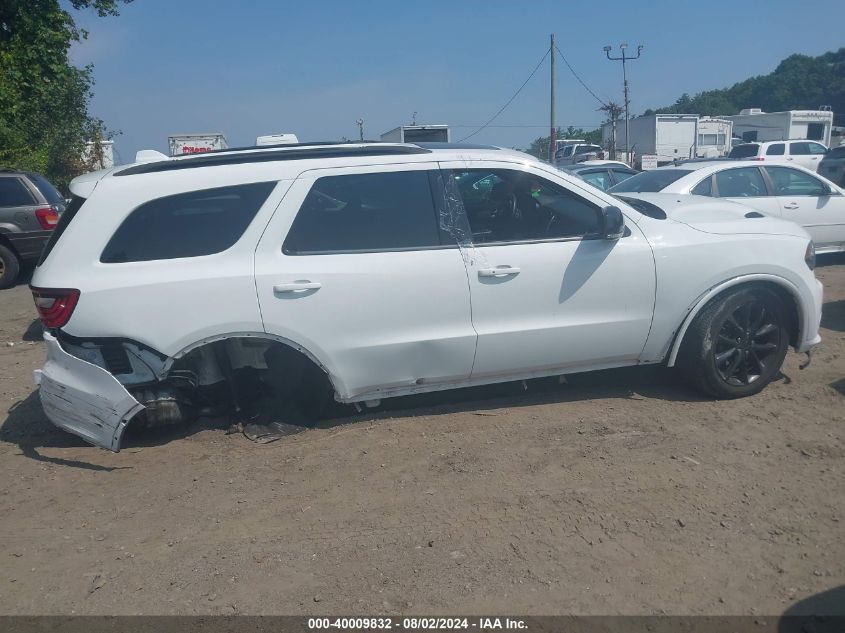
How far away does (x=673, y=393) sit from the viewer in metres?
4.88

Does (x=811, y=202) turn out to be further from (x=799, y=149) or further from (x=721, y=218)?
(x=799, y=149)

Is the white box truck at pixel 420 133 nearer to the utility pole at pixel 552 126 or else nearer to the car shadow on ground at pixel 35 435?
the utility pole at pixel 552 126

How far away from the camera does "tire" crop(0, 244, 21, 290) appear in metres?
10.9

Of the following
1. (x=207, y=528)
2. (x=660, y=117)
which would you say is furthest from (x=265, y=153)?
(x=660, y=117)

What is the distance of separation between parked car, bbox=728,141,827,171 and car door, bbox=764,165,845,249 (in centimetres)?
1360

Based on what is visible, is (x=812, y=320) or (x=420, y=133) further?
(x=420, y=133)

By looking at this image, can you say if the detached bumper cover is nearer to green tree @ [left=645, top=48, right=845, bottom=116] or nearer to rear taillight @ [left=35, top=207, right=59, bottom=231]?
rear taillight @ [left=35, top=207, right=59, bottom=231]

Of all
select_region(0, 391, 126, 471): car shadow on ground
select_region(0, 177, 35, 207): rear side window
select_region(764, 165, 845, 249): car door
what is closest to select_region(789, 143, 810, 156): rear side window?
select_region(764, 165, 845, 249): car door

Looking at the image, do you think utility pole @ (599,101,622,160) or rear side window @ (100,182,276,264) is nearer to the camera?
rear side window @ (100,182,276,264)

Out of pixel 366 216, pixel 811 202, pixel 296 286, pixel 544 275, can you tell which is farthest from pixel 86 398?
pixel 811 202

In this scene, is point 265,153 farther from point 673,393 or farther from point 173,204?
point 673,393

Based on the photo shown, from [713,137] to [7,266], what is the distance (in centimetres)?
3225

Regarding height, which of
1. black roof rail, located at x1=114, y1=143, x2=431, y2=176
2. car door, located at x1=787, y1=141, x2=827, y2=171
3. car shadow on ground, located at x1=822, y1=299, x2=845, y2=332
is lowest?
car shadow on ground, located at x1=822, y1=299, x2=845, y2=332

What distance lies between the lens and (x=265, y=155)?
4.35 meters
